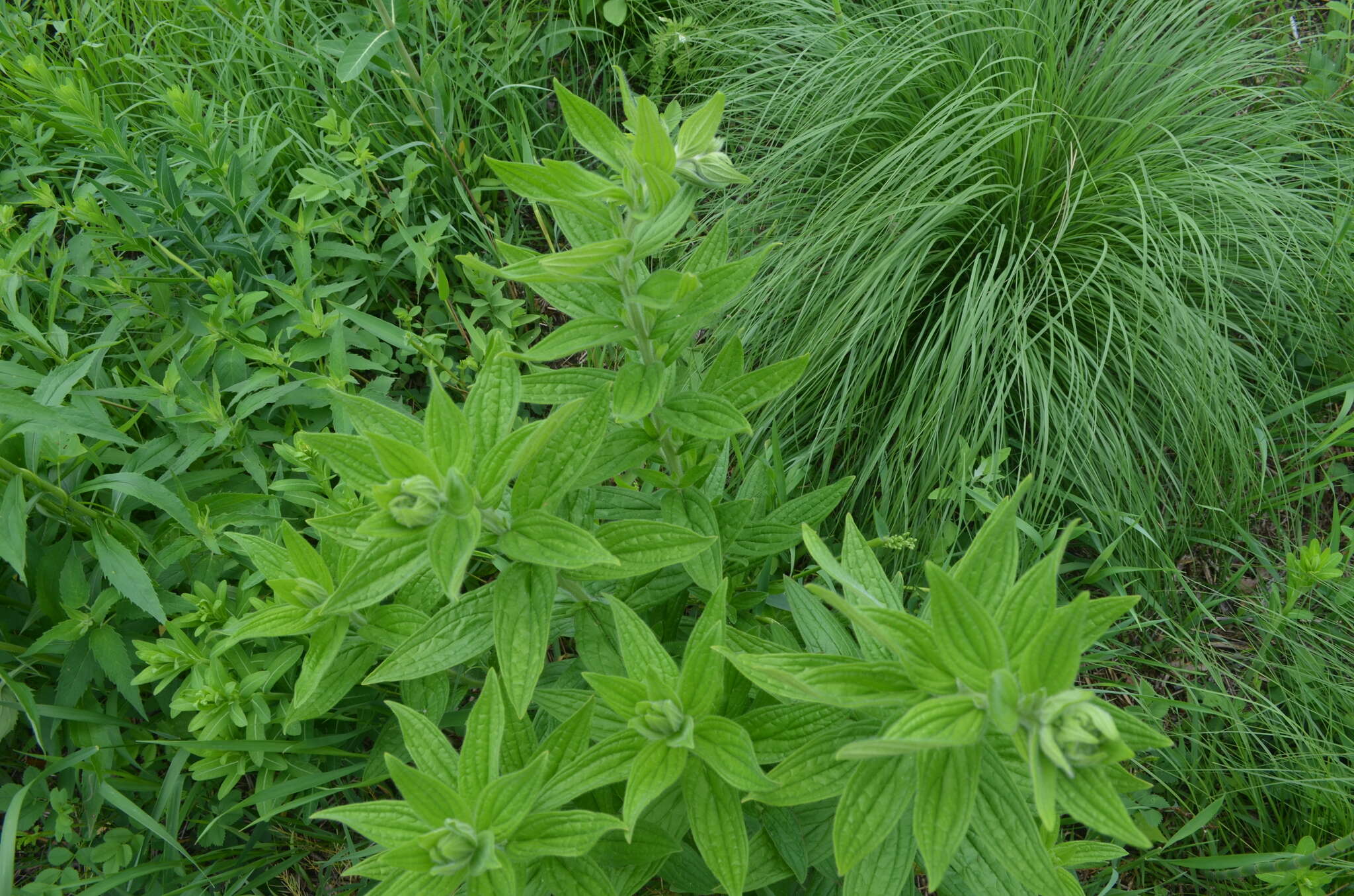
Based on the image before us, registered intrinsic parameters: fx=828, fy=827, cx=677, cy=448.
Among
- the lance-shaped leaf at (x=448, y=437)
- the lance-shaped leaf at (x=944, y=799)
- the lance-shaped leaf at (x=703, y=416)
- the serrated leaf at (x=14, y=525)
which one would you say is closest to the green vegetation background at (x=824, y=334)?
the serrated leaf at (x=14, y=525)

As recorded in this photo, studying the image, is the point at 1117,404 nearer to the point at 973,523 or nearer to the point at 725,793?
the point at 973,523

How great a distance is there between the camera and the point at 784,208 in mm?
2531

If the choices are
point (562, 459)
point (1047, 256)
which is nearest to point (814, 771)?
point (562, 459)

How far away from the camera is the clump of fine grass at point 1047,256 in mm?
2115

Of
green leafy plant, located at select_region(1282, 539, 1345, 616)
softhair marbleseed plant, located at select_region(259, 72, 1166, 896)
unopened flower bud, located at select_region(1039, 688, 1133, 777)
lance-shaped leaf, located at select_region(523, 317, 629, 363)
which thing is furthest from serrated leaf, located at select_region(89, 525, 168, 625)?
green leafy plant, located at select_region(1282, 539, 1345, 616)

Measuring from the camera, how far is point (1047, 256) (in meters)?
2.30

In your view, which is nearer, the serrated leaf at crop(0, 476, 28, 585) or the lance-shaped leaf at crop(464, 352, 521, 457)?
the lance-shaped leaf at crop(464, 352, 521, 457)

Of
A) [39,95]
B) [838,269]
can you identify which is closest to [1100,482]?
[838,269]

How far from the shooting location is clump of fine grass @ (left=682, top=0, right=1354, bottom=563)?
83.3 inches

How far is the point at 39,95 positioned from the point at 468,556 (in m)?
2.89

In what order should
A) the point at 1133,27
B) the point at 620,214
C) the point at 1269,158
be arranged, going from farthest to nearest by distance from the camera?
the point at 1133,27 → the point at 1269,158 → the point at 620,214

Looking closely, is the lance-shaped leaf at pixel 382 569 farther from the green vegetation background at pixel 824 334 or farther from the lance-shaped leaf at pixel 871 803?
the green vegetation background at pixel 824 334

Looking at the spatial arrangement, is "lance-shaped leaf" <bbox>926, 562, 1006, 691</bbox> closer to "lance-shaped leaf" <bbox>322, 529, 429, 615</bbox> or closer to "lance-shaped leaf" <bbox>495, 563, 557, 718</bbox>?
"lance-shaped leaf" <bbox>495, 563, 557, 718</bbox>

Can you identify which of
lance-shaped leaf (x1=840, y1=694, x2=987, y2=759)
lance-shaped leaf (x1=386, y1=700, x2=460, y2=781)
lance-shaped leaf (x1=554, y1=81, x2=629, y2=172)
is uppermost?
lance-shaped leaf (x1=554, y1=81, x2=629, y2=172)
